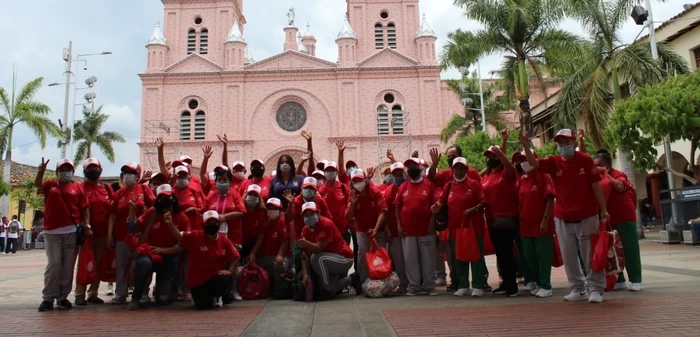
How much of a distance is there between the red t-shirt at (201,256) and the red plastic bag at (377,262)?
5.78 ft

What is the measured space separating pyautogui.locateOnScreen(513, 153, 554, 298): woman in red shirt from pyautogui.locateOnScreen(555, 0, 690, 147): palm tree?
1023cm

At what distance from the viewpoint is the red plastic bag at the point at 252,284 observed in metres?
6.62

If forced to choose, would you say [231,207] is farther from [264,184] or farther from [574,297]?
[574,297]

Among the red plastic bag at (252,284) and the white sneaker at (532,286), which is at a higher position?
the red plastic bag at (252,284)

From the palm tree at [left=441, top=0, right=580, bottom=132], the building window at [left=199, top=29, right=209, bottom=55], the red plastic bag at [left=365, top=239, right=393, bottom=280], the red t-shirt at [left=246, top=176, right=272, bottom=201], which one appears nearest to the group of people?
the red t-shirt at [left=246, top=176, right=272, bottom=201]

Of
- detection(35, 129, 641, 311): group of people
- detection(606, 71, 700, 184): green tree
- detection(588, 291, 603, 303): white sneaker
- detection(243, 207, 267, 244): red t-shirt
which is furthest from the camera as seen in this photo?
detection(606, 71, 700, 184): green tree

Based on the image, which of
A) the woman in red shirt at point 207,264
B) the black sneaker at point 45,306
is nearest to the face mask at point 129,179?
the woman in red shirt at point 207,264

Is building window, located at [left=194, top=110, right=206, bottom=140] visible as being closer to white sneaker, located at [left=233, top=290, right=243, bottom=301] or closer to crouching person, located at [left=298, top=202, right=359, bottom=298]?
white sneaker, located at [left=233, top=290, right=243, bottom=301]

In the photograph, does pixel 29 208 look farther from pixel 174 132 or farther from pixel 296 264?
pixel 296 264

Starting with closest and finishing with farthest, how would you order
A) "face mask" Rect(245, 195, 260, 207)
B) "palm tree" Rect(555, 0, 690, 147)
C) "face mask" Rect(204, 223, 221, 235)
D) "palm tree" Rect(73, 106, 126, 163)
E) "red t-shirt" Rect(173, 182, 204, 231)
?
"face mask" Rect(204, 223, 221, 235) → "red t-shirt" Rect(173, 182, 204, 231) → "face mask" Rect(245, 195, 260, 207) → "palm tree" Rect(555, 0, 690, 147) → "palm tree" Rect(73, 106, 126, 163)

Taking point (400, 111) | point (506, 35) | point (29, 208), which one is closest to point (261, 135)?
point (400, 111)

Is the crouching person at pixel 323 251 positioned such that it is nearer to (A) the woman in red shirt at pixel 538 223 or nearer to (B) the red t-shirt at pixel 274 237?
(B) the red t-shirt at pixel 274 237

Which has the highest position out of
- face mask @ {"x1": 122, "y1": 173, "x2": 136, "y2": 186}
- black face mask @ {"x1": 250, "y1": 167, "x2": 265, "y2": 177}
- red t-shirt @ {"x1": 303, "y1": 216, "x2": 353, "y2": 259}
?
black face mask @ {"x1": 250, "y1": 167, "x2": 265, "y2": 177}

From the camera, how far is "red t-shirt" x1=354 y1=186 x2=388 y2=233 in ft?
22.7
